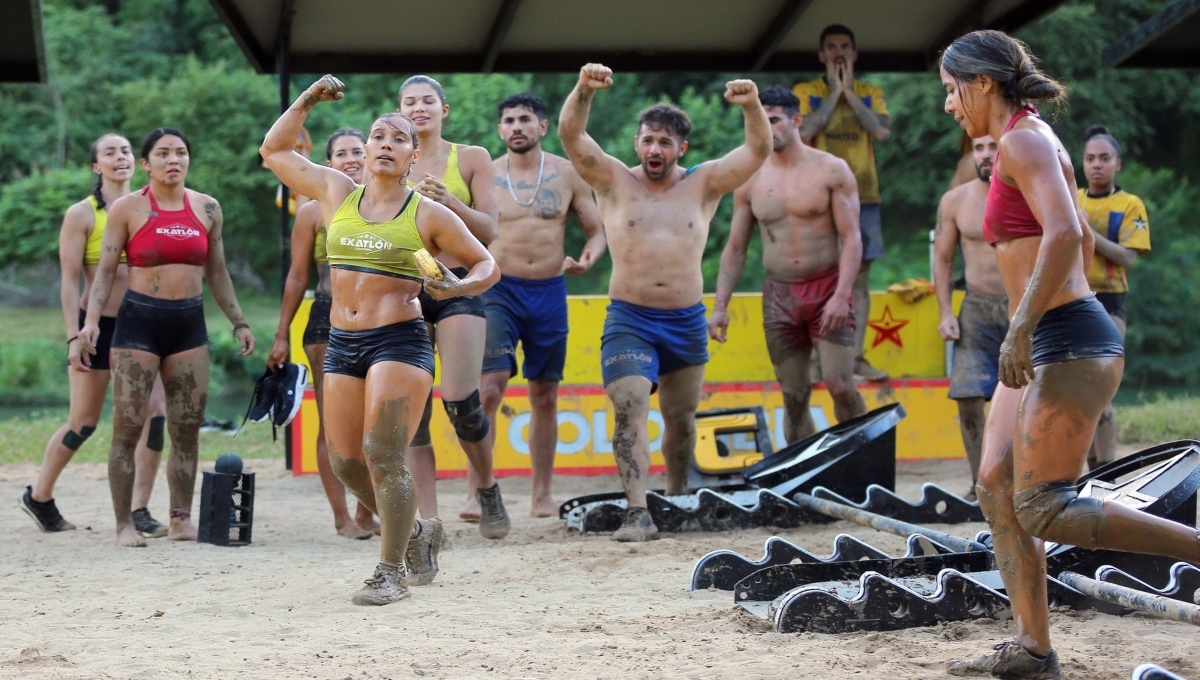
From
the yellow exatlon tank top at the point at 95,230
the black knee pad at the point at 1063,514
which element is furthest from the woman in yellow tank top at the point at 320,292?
the black knee pad at the point at 1063,514

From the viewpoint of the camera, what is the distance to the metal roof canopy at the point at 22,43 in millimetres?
8547

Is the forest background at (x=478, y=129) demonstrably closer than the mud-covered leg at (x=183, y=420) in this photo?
No

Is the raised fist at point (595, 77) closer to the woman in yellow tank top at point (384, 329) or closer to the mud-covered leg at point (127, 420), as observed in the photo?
the woman in yellow tank top at point (384, 329)

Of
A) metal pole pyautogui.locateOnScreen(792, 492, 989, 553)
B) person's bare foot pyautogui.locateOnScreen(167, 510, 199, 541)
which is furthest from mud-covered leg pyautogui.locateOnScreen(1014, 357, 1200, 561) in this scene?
person's bare foot pyautogui.locateOnScreen(167, 510, 199, 541)

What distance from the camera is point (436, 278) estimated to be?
15.7ft

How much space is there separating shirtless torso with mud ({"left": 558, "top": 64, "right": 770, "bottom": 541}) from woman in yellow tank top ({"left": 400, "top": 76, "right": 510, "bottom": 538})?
57 cm

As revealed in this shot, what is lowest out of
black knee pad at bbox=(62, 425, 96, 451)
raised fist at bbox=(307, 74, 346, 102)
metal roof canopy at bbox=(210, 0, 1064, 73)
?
black knee pad at bbox=(62, 425, 96, 451)

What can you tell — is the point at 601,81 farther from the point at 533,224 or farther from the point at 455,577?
the point at 455,577

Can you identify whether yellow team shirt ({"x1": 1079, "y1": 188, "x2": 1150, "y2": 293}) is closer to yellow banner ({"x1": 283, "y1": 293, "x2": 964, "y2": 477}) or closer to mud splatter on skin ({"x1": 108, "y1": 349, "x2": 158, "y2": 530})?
yellow banner ({"x1": 283, "y1": 293, "x2": 964, "y2": 477})

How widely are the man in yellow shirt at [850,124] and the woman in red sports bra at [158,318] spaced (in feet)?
14.7

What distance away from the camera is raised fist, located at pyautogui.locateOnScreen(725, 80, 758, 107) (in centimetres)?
630

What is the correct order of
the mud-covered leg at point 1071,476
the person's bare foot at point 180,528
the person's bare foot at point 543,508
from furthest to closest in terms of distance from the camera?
1. the person's bare foot at point 543,508
2. the person's bare foot at point 180,528
3. the mud-covered leg at point 1071,476

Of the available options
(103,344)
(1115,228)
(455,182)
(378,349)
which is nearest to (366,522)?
(103,344)

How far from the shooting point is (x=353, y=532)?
7.19 m
